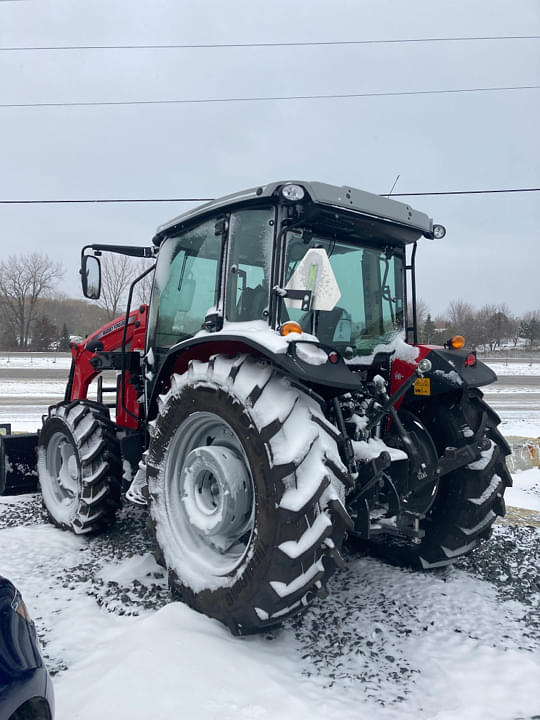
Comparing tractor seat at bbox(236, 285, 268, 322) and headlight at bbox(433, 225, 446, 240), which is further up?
headlight at bbox(433, 225, 446, 240)

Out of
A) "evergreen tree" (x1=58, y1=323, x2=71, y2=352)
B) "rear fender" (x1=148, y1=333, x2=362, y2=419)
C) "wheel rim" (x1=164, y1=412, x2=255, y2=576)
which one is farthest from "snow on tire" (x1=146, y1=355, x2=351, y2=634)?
"evergreen tree" (x1=58, y1=323, x2=71, y2=352)

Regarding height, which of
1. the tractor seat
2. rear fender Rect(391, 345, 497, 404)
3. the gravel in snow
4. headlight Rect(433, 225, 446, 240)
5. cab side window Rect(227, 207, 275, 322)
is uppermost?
headlight Rect(433, 225, 446, 240)

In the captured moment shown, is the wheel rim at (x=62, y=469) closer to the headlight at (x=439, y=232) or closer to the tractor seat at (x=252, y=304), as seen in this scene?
the tractor seat at (x=252, y=304)

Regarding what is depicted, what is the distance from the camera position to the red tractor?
2.60 meters

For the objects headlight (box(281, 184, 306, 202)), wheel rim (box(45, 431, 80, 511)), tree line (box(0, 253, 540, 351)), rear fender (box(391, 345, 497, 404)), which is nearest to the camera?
headlight (box(281, 184, 306, 202))

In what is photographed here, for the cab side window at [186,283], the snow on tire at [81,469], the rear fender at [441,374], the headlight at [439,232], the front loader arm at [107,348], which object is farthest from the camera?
the front loader arm at [107,348]

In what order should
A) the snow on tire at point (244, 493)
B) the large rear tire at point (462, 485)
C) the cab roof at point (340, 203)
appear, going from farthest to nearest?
the large rear tire at point (462, 485)
the cab roof at point (340, 203)
the snow on tire at point (244, 493)

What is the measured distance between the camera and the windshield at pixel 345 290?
2.97 m

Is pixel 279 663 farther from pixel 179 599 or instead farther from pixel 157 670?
pixel 179 599

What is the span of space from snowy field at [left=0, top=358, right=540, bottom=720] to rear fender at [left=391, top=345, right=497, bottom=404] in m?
1.33

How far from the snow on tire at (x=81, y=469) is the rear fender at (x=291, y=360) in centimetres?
126

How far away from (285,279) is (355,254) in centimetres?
82

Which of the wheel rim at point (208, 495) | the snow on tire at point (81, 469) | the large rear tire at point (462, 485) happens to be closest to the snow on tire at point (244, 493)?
the wheel rim at point (208, 495)

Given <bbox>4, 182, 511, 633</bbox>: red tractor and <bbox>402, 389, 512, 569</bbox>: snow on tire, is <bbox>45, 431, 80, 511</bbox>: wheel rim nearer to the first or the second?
<bbox>4, 182, 511, 633</bbox>: red tractor
